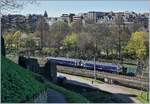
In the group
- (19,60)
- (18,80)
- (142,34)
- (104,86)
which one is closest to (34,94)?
(18,80)

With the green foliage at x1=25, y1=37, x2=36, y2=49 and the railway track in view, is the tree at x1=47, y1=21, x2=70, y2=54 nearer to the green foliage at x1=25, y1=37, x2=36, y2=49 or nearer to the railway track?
the green foliage at x1=25, y1=37, x2=36, y2=49

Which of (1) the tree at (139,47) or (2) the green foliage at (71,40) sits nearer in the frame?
(1) the tree at (139,47)

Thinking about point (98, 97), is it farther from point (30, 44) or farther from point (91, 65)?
point (30, 44)

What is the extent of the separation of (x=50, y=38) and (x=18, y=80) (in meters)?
53.5

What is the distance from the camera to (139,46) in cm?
4800

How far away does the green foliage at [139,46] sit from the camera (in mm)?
46594

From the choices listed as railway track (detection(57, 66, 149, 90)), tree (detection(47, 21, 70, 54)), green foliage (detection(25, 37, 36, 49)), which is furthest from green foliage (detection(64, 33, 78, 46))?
railway track (detection(57, 66, 149, 90))

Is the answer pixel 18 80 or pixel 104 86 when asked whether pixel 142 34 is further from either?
pixel 18 80

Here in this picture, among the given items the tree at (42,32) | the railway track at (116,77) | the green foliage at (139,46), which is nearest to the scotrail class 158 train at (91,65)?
the railway track at (116,77)

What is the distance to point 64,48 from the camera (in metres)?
63.0

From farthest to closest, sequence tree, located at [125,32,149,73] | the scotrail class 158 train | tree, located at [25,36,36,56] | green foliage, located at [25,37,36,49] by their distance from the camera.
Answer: green foliage, located at [25,37,36,49] → tree, located at [25,36,36,56] → tree, located at [125,32,149,73] → the scotrail class 158 train

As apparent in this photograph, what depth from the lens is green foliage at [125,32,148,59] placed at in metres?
46.6

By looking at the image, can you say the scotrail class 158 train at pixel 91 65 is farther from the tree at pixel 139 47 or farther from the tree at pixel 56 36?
the tree at pixel 56 36

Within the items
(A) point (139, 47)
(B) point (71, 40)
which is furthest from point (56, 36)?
(A) point (139, 47)
